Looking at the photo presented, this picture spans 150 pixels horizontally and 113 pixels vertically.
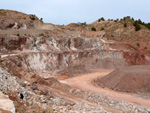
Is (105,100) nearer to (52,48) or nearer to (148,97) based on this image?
(148,97)

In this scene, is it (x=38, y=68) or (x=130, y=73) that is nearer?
(x=130, y=73)

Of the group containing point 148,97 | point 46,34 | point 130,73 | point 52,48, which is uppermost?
point 46,34

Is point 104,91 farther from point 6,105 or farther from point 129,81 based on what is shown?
point 6,105

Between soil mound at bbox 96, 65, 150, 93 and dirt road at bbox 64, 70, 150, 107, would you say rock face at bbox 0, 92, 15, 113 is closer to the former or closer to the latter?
dirt road at bbox 64, 70, 150, 107

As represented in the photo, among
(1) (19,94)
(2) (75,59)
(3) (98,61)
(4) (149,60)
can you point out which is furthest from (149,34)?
(1) (19,94)

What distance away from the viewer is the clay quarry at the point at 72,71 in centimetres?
1349

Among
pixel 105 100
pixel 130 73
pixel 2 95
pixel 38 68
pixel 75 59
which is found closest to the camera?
pixel 2 95

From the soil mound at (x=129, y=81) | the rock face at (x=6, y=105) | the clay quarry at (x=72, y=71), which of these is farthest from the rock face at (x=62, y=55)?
the rock face at (x=6, y=105)

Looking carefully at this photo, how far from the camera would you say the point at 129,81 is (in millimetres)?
26422

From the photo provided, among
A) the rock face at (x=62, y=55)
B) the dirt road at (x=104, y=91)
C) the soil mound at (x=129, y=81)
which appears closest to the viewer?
the dirt road at (x=104, y=91)

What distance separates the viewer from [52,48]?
138 ft

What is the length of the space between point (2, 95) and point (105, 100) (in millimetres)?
11839

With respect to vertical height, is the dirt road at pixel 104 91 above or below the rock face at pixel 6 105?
below

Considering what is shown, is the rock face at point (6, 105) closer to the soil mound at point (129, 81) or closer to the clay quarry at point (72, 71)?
the clay quarry at point (72, 71)
